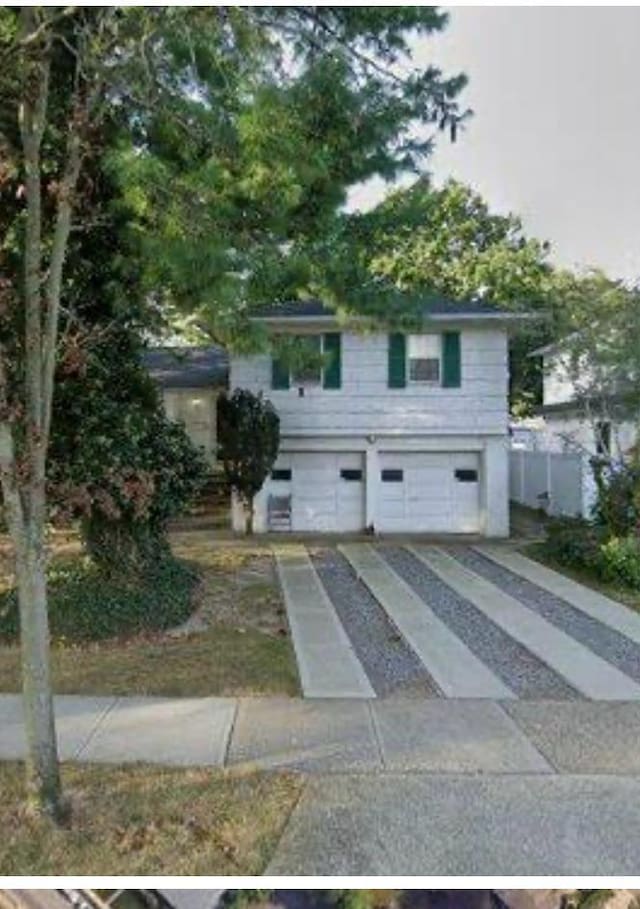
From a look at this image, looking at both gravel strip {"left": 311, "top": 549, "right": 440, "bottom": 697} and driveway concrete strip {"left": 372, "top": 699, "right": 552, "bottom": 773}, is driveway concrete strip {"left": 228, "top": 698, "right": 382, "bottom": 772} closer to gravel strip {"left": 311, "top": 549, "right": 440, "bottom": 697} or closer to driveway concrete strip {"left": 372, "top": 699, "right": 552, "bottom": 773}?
driveway concrete strip {"left": 372, "top": 699, "right": 552, "bottom": 773}

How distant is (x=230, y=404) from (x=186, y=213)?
986 cm

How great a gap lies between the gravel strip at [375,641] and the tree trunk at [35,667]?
2749 millimetres

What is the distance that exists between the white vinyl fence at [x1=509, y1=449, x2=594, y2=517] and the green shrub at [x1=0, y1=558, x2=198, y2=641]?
840cm

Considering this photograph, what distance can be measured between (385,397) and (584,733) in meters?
11.3

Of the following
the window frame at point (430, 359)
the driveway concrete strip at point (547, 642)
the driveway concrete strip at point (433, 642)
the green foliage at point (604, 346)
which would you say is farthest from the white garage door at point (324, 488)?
the green foliage at point (604, 346)

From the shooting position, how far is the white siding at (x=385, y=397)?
53.4ft

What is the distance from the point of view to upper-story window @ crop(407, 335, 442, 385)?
53.6ft

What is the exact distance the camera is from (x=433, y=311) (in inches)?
630

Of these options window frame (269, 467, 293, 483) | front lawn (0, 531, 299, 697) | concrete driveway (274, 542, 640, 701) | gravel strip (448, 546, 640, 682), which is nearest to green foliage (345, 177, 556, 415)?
window frame (269, 467, 293, 483)

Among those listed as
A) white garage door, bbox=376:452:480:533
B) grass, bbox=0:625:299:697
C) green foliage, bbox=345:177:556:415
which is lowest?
grass, bbox=0:625:299:697

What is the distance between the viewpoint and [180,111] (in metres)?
6.00


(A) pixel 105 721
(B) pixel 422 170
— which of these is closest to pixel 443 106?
(B) pixel 422 170

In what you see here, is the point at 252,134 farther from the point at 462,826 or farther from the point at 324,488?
the point at 324,488

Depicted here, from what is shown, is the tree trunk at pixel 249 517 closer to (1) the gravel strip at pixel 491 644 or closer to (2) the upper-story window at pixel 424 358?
(2) the upper-story window at pixel 424 358
